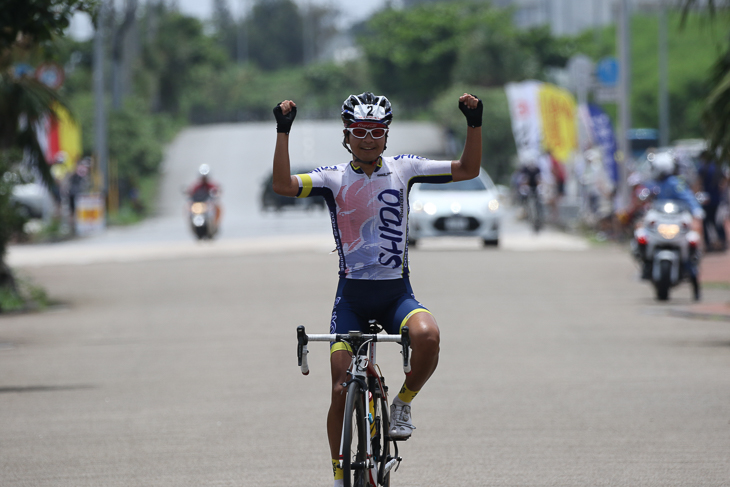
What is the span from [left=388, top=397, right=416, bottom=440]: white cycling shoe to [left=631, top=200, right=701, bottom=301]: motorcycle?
10.5 meters

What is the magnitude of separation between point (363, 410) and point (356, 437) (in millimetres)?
149

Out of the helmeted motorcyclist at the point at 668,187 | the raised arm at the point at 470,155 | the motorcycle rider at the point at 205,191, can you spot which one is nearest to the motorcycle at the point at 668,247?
the helmeted motorcyclist at the point at 668,187

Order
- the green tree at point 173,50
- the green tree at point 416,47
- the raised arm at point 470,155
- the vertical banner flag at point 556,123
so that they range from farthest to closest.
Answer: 1. the green tree at point 416,47
2. the green tree at point 173,50
3. the vertical banner flag at point 556,123
4. the raised arm at point 470,155

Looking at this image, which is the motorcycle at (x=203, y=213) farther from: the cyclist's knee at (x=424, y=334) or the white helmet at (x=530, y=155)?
the cyclist's knee at (x=424, y=334)

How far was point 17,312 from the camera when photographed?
16.7 m

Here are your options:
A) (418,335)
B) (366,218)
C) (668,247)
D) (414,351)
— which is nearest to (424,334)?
(418,335)

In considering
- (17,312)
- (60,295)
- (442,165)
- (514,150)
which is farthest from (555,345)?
(514,150)

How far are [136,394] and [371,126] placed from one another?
4684 millimetres

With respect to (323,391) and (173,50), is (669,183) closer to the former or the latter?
(323,391)

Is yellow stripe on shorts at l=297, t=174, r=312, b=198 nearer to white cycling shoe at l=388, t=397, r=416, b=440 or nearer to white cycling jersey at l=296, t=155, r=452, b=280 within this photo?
white cycling jersey at l=296, t=155, r=452, b=280

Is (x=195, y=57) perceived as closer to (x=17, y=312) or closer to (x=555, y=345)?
(x=17, y=312)

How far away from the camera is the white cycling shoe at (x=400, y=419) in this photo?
5.82m

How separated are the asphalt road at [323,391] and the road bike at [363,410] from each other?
3.11 ft

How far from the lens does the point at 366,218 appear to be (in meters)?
5.90
